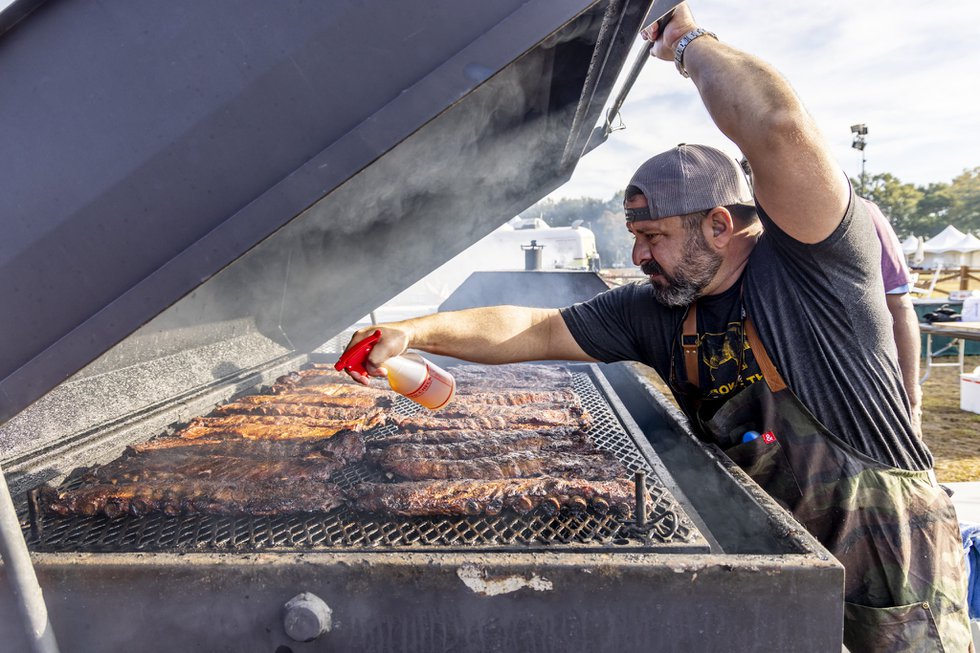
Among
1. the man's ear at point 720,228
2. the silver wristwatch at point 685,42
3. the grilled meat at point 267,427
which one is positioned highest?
the silver wristwatch at point 685,42

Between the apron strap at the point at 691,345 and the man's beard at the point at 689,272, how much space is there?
62 mm

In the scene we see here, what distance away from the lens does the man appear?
2.02 m

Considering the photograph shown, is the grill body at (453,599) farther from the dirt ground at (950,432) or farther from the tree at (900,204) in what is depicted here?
the tree at (900,204)

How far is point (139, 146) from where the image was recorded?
1.29 meters

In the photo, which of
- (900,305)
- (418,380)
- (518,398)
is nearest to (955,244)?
(900,305)

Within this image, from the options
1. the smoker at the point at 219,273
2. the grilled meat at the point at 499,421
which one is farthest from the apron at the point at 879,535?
the grilled meat at the point at 499,421

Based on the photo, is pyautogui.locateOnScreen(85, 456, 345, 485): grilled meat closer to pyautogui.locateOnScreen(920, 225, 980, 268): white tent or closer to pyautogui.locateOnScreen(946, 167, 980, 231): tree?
pyautogui.locateOnScreen(920, 225, 980, 268): white tent

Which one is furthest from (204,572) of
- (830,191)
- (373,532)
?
(830,191)

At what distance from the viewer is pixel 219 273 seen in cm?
206

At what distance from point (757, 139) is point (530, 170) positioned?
212 centimetres

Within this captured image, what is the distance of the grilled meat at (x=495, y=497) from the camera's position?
222 cm

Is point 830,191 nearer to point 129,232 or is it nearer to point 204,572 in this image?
point 129,232

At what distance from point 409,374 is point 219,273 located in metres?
0.84

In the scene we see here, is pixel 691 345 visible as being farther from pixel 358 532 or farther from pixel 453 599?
pixel 358 532
